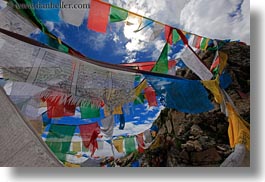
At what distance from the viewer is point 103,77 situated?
2023 mm

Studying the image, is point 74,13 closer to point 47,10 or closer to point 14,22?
point 47,10

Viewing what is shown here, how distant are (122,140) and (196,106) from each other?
0.37 metres

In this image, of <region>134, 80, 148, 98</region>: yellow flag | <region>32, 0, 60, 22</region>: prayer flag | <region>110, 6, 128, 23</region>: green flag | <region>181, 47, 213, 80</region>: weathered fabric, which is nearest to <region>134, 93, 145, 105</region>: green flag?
<region>134, 80, 148, 98</region>: yellow flag

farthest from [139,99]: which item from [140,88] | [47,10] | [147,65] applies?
[47,10]

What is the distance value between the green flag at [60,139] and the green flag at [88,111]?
2.9 inches

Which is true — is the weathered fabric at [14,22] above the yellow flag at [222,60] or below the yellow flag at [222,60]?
above

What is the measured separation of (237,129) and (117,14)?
74 centimetres

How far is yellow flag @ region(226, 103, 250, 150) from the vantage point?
200 cm

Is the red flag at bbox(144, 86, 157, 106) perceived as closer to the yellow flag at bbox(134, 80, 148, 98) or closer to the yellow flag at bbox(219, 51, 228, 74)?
the yellow flag at bbox(134, 80, 148, 98)

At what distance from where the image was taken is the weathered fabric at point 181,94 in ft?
6.60

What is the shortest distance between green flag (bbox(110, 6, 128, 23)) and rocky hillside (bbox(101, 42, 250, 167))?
36cm

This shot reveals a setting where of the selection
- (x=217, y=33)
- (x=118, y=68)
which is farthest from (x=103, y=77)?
(x=217, y=33)

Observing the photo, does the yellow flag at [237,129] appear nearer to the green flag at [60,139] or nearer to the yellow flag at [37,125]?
the green flag at [60,139]

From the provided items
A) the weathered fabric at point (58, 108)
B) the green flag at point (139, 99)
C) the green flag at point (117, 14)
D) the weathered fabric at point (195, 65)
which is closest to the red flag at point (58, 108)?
the weathered fabric at point (58, 108)
